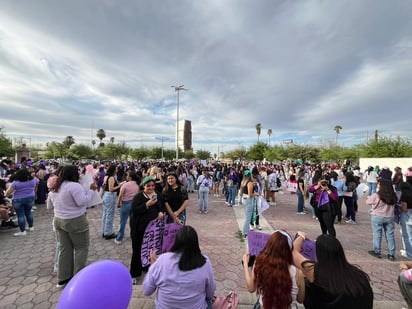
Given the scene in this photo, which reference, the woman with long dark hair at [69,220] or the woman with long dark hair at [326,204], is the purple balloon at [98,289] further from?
the woman with long dark hair at [326,204]

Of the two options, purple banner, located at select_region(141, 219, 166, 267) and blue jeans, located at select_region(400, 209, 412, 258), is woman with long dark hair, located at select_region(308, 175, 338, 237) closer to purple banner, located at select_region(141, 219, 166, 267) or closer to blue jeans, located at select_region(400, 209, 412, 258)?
blue jeans, located at select_region(400, 209, 412, 258)

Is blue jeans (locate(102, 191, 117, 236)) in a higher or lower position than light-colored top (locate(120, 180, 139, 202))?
lower

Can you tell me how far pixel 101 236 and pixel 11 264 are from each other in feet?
5.81

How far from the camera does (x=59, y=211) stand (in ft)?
10.1

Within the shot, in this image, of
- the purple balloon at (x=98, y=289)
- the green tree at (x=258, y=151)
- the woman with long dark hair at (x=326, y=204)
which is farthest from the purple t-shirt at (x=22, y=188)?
the green tree at (x=258, y=151)

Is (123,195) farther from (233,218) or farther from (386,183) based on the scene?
(386,183)

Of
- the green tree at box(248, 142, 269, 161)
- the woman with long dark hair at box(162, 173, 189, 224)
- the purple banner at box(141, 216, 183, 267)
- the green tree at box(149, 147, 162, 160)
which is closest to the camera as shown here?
the purple banner at box(141, 216, 183, 267)

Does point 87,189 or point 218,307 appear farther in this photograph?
point 87,189

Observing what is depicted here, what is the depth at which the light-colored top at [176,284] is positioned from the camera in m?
1.77

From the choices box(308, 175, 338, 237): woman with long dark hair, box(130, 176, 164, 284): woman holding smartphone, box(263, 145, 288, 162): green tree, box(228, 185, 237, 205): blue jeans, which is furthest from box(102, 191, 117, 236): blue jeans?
box(263, 145, 288, 162): green tree

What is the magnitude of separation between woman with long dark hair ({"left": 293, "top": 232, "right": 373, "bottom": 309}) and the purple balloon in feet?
5.05

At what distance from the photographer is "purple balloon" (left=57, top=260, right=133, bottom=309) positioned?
3.93 feet

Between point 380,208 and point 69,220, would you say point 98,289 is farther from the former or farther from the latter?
point 380,208

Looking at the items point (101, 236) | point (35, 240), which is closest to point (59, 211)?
point (101, 236)
